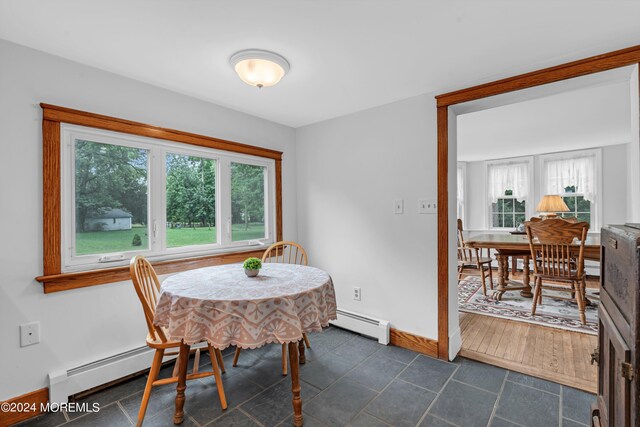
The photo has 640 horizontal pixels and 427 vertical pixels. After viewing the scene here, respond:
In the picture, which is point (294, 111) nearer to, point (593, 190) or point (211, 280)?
point (211, 280)

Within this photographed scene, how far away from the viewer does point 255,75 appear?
192cm

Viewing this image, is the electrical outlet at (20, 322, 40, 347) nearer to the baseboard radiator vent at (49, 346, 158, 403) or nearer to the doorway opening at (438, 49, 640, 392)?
the baseboard radiator vent at (49, 346, 158, 403)

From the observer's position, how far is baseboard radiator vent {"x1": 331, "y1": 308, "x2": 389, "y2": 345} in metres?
2.69

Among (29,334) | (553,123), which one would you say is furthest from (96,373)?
(553,123)

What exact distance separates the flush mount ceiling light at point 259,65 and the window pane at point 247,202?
1.20 m

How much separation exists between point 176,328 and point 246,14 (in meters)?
1.67

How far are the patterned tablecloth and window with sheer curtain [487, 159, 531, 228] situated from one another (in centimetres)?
585

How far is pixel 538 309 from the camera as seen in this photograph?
140 inches

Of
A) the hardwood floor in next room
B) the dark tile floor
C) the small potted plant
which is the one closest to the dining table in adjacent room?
the hardwood floor in next room

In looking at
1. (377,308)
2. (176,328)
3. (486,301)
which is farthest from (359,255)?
(486,301)

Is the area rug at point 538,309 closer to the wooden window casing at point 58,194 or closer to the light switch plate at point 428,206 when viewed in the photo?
the light switch plate at point 428,206

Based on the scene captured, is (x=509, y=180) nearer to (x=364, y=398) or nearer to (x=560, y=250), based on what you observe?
(x=560, y=250)

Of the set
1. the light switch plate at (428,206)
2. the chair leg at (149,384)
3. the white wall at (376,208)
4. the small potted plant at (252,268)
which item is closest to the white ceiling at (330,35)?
the white wall at (376,208)

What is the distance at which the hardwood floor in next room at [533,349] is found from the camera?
7.14ft
